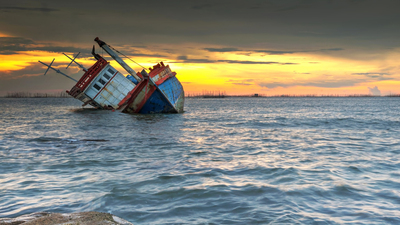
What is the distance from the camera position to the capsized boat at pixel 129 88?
29.6m

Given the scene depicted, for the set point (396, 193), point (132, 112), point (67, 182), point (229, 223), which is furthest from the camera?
point (132, 112)

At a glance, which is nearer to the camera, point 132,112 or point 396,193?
point 396,193

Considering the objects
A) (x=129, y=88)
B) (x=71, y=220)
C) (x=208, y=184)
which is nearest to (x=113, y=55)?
(x=129, y=88)

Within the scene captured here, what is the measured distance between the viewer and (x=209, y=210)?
5.09 meters

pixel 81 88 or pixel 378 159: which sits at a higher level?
pixel 81 88

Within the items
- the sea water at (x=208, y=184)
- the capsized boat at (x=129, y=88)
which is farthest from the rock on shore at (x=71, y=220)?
the capsized boat at (x=129, y=88)

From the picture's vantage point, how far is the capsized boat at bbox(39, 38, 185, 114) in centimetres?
2960

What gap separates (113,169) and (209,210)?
4.02 metres

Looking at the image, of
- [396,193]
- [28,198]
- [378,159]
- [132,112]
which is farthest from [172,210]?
[132,112]

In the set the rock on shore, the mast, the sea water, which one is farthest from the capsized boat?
the rock on shore

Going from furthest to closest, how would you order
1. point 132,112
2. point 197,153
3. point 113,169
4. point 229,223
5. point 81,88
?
1. point 81,88
2. point 132,112
3. point 197,153
4. point 113,169
5. point 229,223

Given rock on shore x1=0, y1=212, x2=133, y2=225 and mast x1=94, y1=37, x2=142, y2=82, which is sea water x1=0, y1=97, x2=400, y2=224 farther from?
mast x1=94, y1=37, x2=142, y2=82

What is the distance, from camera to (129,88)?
117 feet

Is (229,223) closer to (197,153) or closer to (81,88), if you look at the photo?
(197,153)
